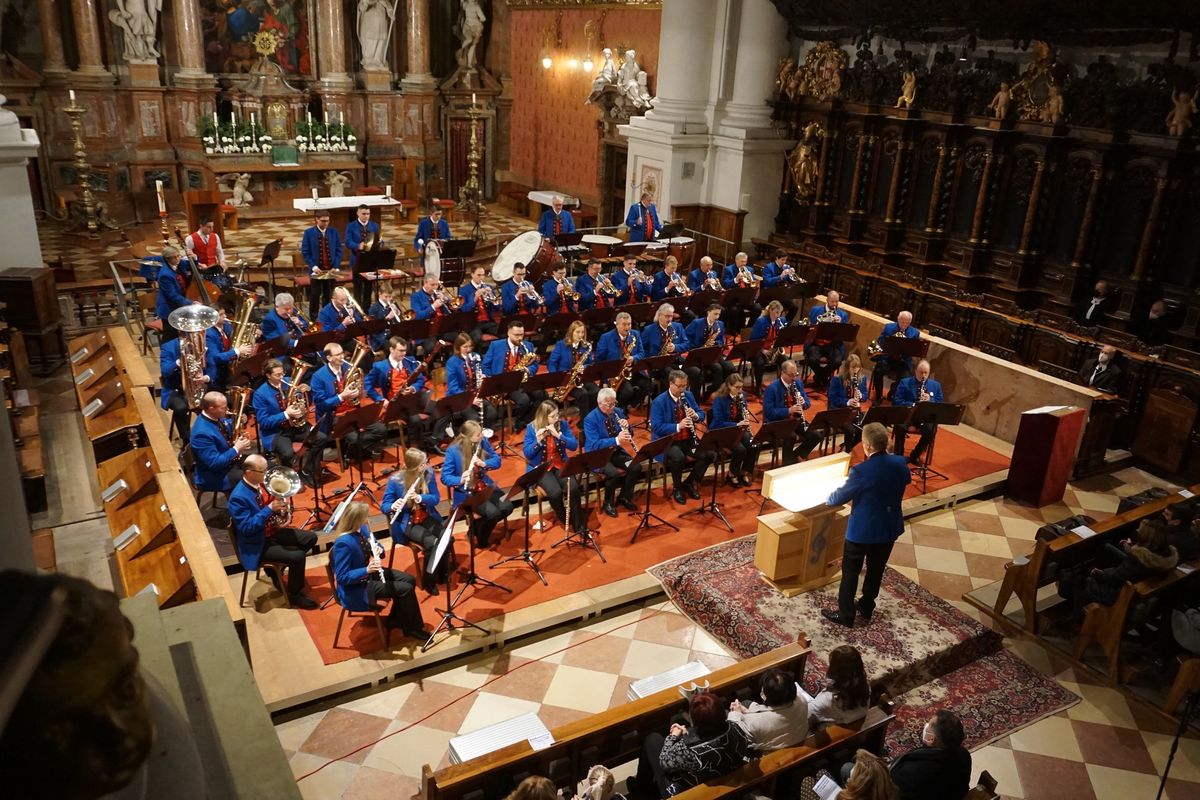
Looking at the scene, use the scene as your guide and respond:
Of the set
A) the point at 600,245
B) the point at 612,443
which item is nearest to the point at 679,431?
the point at 612,443

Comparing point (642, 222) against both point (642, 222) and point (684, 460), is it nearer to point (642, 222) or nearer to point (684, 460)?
Result: point (642, 222)

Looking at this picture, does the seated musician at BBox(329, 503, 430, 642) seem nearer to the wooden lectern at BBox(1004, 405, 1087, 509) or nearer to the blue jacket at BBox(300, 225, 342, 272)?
Result: the wooden lectern at BBox(1004, 405, 1087, 509)

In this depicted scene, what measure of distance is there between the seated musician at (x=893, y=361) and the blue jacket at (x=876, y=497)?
16.2 feet

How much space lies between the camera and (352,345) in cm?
1090

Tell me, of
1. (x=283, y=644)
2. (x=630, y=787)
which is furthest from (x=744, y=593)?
(x=283, y=644)

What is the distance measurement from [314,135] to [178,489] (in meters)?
14.7

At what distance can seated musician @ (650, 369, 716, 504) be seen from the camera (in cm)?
935

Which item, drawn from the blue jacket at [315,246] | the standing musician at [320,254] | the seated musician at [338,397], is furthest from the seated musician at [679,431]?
the blue jacket at [315,246]

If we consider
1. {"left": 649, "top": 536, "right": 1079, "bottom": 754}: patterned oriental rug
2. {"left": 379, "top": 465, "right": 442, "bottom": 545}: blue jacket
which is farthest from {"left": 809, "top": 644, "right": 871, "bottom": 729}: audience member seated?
{"left": 379, "top": 465, "right": 442, "bottom": 545}: blue jacket

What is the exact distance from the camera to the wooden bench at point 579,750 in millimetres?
4883

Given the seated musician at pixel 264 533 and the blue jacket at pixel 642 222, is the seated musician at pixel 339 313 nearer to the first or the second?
the seated musician at pixel 264 533

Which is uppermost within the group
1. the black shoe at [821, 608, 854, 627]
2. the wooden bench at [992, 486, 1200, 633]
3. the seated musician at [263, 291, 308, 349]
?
the seated musician at [263, 291, 308, 349]

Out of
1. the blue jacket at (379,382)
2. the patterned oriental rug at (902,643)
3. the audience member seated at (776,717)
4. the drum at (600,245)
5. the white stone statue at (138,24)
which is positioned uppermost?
the white stone statue at (138,24)

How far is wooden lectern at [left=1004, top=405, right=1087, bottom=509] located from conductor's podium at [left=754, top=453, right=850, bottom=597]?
3.21m
